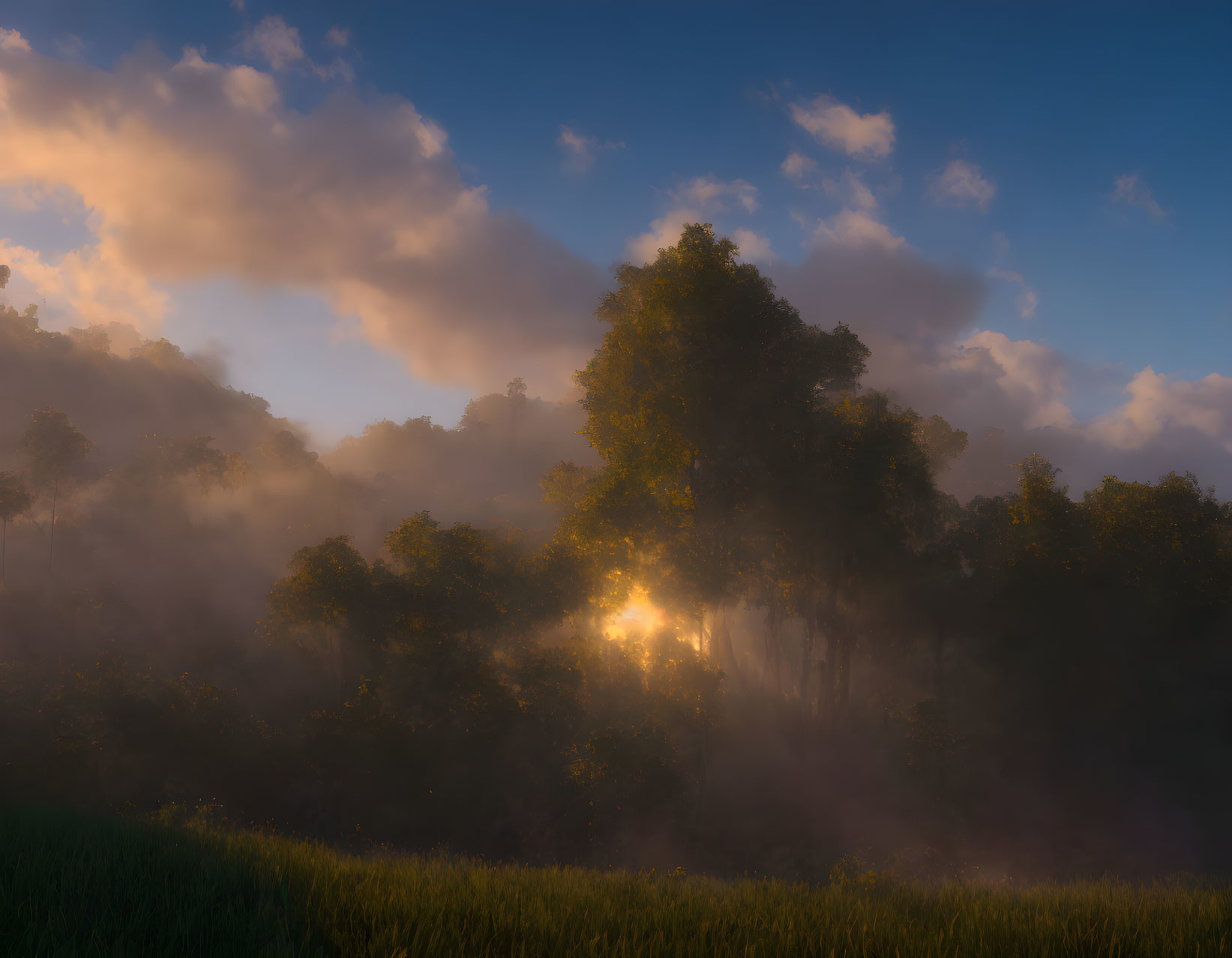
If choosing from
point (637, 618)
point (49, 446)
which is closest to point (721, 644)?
point (637, 618)

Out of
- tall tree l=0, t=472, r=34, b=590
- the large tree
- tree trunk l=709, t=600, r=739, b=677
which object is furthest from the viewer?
tall tree l=0, t=472, r=34, b=590

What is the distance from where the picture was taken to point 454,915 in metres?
3.92

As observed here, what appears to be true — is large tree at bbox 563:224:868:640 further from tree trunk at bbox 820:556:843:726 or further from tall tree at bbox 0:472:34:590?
tall tree at bbox 0:472:34:590

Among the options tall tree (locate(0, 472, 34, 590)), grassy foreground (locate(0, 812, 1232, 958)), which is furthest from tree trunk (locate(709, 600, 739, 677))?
tall tree (locate(0, 472, 34, 590))

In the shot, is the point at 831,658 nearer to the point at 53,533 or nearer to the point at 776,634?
the point at 776,634

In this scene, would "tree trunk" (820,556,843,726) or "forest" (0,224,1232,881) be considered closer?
"forest" (0,224,1232,881)

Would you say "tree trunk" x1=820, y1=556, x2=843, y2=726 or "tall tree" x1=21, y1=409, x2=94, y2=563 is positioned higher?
"tall tree" x1=21, y1=409, x2=94, y2=563

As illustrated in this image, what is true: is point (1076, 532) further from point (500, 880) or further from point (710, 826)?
point (500, 880)

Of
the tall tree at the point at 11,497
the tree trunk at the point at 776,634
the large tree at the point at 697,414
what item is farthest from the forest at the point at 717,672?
the tall tree at the point at 11,497

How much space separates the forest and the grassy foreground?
16513mm

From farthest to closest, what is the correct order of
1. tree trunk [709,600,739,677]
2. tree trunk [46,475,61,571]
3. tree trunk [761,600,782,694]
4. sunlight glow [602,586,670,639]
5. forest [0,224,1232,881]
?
tree trunk [46,475,61,571], tree trunk [761,600,782,694], tree trunk [709,600,739,677], sunlight glow [602,586,670,639], forest [0,224,1232,881]

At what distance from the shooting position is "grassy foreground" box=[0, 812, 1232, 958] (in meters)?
3.54

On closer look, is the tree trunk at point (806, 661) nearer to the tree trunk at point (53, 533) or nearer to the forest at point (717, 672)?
the forest at point (717, 672)

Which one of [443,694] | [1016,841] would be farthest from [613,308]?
[1016,841]
